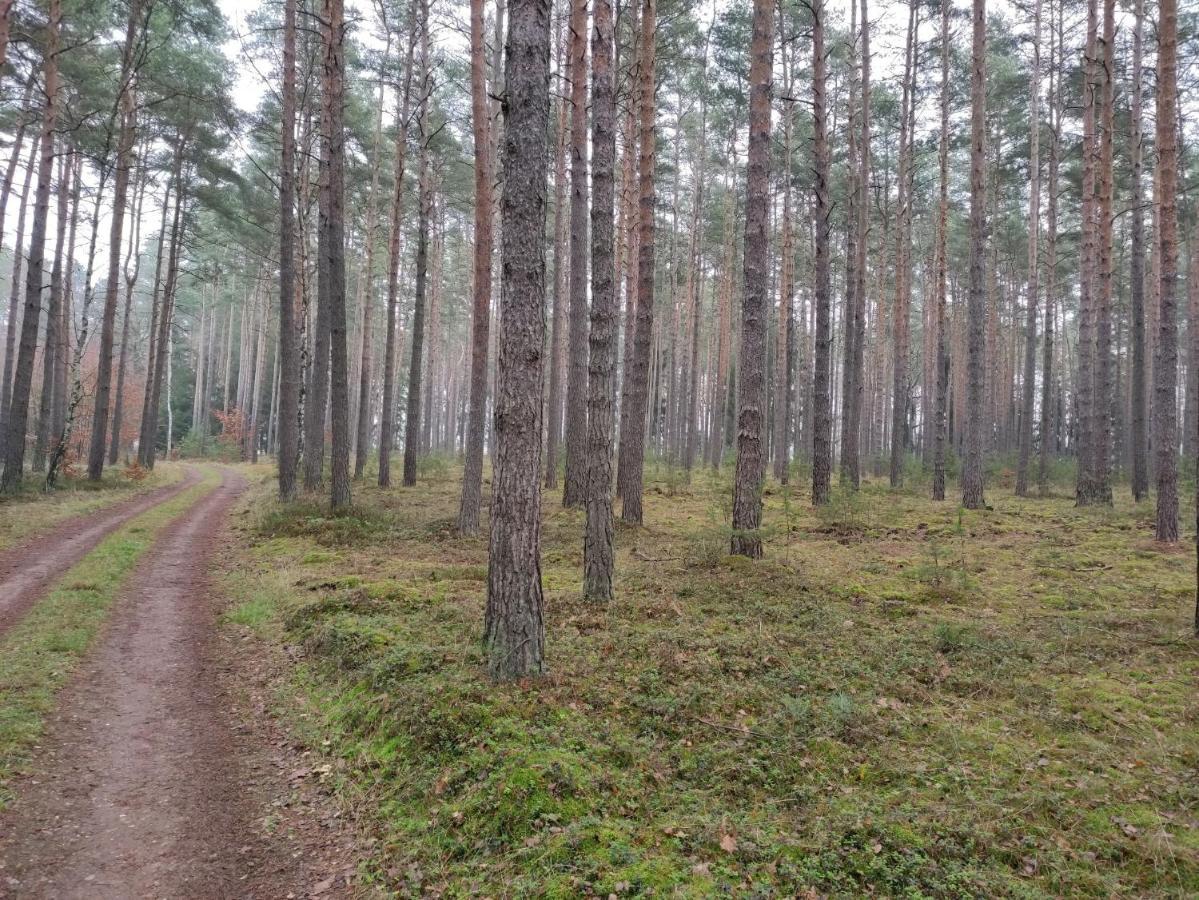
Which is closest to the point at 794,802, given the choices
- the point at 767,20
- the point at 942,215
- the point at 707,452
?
the point at 767,20

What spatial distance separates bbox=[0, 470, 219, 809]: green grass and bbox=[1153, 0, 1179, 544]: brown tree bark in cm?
1391

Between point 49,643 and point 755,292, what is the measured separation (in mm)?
9068

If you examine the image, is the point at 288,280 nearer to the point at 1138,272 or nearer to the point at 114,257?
the point at 114,257

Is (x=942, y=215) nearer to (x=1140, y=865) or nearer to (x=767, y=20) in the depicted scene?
(x=767, y=20)

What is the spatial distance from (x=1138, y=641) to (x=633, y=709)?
16.5 ft

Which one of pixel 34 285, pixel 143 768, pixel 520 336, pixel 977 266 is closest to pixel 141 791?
pixel 143 768

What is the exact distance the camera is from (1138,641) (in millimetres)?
6379

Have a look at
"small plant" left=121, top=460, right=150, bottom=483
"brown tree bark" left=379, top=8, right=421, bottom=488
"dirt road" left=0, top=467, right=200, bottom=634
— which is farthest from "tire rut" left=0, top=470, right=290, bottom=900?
"small plant" left=121, top=460, right=150, bottom=483

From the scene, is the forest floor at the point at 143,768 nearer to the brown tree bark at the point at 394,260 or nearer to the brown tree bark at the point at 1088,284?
the brown tree bark at the point at 394,260

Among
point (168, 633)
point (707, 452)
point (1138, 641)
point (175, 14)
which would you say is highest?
point (175, 14)

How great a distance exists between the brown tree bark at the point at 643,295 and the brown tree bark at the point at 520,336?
289 inches

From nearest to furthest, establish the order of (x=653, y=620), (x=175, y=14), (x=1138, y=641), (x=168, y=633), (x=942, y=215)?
(x=1138, y=641) < (x=653, y=620) < (x=168, y=633) < (x=175, y=14) < (x=942, y=215)

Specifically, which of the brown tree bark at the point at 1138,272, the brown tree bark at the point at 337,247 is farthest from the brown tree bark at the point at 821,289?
the brown tree bark at the point at 337,247

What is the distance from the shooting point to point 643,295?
41.1 feet
